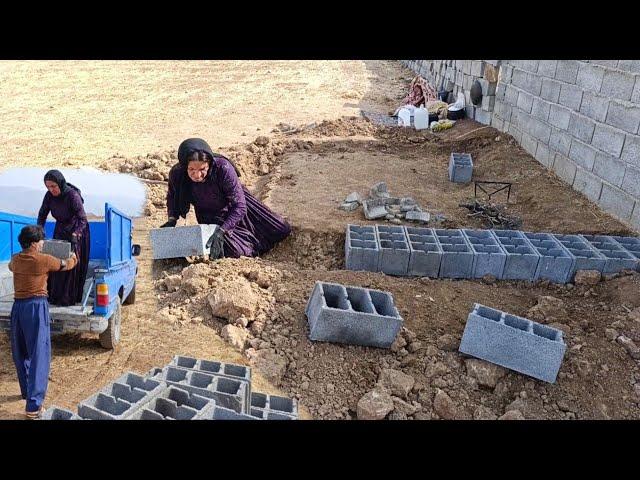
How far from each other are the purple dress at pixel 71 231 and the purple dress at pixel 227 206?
5.20 feet

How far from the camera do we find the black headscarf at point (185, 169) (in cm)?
555

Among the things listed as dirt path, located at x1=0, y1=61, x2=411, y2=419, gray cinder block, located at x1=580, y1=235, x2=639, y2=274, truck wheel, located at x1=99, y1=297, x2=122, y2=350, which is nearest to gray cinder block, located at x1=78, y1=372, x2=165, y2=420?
dirt path, located at x1=0, y1=61, x2=411, y2=419

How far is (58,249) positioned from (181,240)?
1636mm

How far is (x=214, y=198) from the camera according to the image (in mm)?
6000

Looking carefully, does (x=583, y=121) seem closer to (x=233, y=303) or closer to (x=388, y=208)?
(x=388, y=208)

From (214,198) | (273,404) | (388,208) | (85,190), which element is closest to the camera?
(273,404)

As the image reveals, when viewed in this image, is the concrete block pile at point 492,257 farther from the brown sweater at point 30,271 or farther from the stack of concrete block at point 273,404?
the brown sweater at point 30,271

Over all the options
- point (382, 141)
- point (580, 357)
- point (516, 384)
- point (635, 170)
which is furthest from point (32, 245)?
point (382, 141)

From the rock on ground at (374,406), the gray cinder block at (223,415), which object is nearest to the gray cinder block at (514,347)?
the rock on ground at (374,406)

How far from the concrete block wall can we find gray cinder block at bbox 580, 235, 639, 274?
0.65 meters

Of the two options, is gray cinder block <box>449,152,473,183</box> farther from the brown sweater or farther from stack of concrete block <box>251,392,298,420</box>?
the brown sweater

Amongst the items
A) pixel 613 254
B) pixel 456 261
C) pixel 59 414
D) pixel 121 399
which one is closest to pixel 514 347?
pixel 456 261

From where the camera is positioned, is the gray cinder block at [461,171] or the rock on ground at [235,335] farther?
the gray cinder block at [461,171]

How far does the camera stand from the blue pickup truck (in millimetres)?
4141
